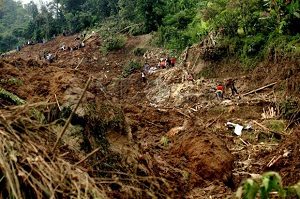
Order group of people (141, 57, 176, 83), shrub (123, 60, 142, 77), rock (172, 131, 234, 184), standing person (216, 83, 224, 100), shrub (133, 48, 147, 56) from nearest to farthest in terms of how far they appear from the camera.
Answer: rock (172, 131, 234, 184), standing person (216, 83, 224, 100), group of people (141, 57, 176, 83), shrub (123, 60, 142, 77), shrub (133, 48, 147, 56)

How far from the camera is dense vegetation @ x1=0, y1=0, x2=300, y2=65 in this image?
13.5 metres

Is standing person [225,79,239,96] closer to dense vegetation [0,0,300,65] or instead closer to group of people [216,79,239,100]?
group of people [216,79,239,100]

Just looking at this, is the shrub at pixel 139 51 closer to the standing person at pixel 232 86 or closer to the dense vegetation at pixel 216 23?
the dense vegetation at pixel 216 23

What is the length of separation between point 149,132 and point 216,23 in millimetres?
8344

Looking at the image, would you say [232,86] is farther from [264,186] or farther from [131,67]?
[264,186]

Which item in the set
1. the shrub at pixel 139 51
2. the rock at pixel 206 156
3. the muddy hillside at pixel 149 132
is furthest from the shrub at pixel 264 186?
the shrub at pixel 139 51

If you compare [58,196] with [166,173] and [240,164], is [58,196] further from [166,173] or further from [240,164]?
[240,164]

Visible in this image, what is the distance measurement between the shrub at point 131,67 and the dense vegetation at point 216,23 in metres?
1.89

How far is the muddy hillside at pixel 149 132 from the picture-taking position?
258 centimetres

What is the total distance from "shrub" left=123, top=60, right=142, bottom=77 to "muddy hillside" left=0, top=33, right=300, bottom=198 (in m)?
4.12

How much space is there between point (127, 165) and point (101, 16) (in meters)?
34.8

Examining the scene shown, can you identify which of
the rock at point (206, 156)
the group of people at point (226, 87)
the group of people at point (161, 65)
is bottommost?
the group of people at point (161, 65)

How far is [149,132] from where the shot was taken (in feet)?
31.9

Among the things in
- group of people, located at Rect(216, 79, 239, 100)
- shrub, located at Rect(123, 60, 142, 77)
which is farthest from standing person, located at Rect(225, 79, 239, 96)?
shrub, located at Rect(123, 60, 142, 77)
